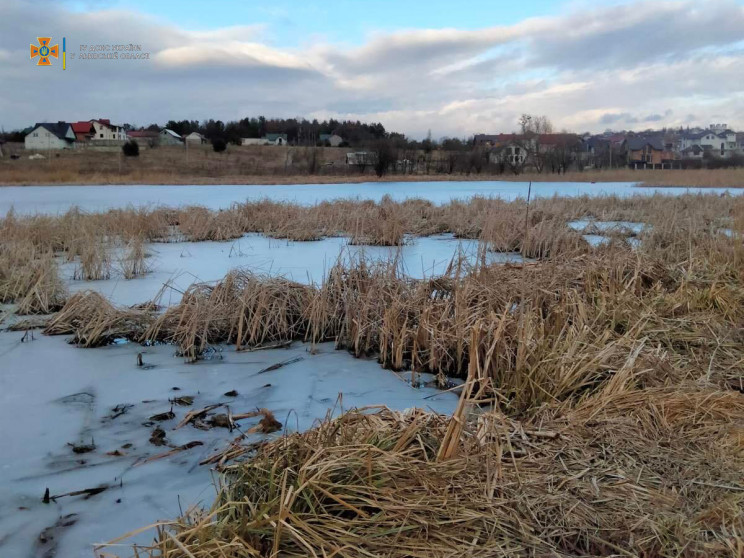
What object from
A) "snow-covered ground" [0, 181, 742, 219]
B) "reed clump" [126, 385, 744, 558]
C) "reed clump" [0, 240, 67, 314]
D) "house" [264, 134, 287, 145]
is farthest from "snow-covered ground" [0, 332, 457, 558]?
"house" [264, 134, 287, 145]

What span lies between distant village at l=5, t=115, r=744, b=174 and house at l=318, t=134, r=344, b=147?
0.38ft

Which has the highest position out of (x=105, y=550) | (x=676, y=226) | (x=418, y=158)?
(x=418, y=158)

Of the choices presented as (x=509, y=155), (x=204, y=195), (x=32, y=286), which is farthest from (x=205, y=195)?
(x=509, y=155)

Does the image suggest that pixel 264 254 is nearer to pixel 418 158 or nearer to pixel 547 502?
pixel 547 502

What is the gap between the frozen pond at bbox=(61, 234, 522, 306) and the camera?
21.4 feet

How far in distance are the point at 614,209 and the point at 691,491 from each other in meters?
13.7

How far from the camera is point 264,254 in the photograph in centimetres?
953

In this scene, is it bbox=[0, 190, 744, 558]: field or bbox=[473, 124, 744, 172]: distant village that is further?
bbox=[473, 124, 744, 172]: distant village

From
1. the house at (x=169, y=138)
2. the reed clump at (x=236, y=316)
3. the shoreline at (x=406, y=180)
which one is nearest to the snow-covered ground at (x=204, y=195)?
the shoreline at (x=406, y=180)

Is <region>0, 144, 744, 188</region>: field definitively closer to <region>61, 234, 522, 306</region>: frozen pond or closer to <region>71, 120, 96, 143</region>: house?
<region>71, 120, 96, 143</region>: house

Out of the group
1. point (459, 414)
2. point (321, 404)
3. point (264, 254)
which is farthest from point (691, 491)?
point (264, 254)

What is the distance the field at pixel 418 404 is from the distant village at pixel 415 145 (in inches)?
1551

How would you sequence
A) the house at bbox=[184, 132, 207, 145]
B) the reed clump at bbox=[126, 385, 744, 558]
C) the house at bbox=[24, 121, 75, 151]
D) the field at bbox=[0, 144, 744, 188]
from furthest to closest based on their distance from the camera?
the house at bbox=[184, 132, 207, 145] → the house at bbox=[24, 121, 75, 151] → the field at bbox=[0, 144, 744, 188] → the reed clump at bbox=[126, 385, 744, 558]

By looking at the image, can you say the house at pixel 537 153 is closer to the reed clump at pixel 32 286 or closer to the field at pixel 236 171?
the field at pixel 236 171
